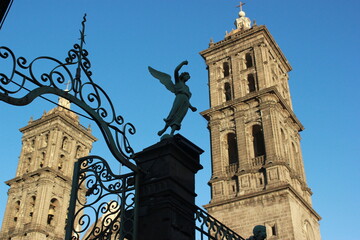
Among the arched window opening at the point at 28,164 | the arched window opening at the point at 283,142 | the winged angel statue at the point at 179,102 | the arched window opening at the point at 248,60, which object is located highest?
the arched window opening at the point at 248,60

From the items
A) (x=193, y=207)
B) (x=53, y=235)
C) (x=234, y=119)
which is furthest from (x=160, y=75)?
(x=53, y=235)

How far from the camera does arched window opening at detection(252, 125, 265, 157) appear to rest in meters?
32.0

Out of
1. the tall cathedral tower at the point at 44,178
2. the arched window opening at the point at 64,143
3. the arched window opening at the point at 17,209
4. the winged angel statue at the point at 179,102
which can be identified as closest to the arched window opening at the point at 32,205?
the tall cathedral tower at the point at 44,178

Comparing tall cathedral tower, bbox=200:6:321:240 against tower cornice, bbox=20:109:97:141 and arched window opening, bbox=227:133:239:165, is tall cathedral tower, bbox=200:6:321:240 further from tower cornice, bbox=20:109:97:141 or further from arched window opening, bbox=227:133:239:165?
tower cornice, bbox=20:109:97:141

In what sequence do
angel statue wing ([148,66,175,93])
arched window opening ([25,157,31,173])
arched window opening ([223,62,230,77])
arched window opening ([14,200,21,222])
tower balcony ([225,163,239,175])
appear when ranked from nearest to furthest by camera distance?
angel statue wing ([148,66,175,93])
tower balcony ([225,163,239,175])
arched window opening ([223,62,230,77])
arched window opening ([14,200,21,222])
arched window opening ([25,157,31,173])

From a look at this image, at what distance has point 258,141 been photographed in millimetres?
32969

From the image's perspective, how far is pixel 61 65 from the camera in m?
8.05

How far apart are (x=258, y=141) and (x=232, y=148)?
177cm

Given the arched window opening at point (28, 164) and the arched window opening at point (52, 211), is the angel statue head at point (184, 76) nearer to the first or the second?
the arched window opening at point (52, 211)

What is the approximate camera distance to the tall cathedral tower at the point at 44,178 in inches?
1726

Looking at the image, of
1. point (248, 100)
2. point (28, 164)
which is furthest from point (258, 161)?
point (28, 164)

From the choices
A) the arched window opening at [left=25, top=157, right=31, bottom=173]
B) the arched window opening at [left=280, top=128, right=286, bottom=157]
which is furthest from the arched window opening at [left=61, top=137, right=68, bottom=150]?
the arched window opening at [left=280, top=128, right=286, bottom=157]

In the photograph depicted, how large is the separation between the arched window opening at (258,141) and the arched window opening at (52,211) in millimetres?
21586

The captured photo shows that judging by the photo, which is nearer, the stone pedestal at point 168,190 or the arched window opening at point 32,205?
the stone pedestal at point 168,190
